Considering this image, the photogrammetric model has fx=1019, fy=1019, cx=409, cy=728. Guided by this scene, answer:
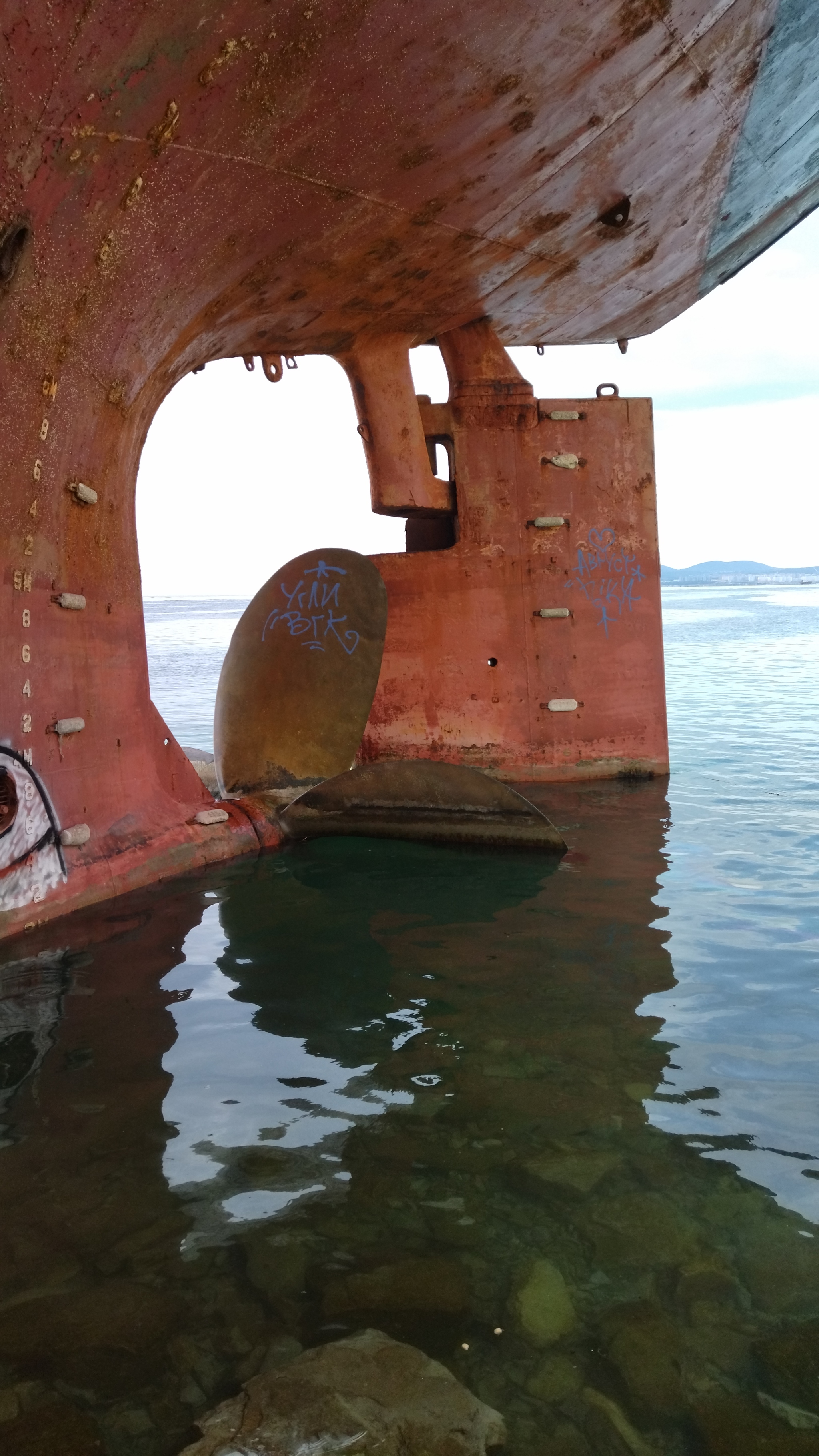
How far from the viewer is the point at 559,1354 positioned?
204 centimetres

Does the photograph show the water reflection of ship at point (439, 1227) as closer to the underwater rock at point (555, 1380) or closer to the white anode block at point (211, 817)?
the underwater rock at point (555, 1380)

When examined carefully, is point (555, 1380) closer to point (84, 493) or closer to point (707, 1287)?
point (707, 1287)

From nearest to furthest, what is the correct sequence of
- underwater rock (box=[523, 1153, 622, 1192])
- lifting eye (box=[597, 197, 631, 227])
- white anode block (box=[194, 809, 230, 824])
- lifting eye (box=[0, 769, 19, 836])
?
underwater rock (box=[523, 1153, 622, 1192]) → lifting eye (box=[0, 769, 19, 836]) → white anode block (box=[194, 809, 230, 824]) → lifting eye (box=[597, 197, 631, 227])

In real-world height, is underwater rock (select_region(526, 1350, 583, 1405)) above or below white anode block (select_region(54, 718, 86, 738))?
below

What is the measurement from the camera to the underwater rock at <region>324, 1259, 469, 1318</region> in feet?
7.10

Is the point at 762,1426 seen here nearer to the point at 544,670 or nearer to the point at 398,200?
the point at 398,200

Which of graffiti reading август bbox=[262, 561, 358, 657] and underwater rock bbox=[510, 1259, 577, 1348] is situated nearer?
underwater rock bbox=[510, 1259, 577, 1348]

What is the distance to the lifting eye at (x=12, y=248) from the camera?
393cm

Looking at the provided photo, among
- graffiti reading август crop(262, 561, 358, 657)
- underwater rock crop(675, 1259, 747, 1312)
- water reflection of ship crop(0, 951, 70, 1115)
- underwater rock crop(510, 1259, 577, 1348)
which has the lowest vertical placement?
underwater rock crop(675, 1259, 747, 1312)

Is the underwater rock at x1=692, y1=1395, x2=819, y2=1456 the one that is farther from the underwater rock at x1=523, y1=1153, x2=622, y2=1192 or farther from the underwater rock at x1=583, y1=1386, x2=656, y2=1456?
the underwater rock at x1=523, y1=1153, x2=622, y2=1192

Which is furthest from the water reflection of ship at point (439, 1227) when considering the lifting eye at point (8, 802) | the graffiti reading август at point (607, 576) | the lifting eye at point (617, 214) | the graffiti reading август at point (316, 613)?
the lifting eye at point (617, 214)

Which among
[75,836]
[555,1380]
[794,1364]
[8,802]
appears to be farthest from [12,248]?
[794,1364]

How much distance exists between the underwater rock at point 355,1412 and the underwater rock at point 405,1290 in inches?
5.9

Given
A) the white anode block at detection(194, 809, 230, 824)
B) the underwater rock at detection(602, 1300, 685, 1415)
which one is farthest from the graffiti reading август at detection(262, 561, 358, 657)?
the underwater rock at detection(602, 1300, 685, 1415)
